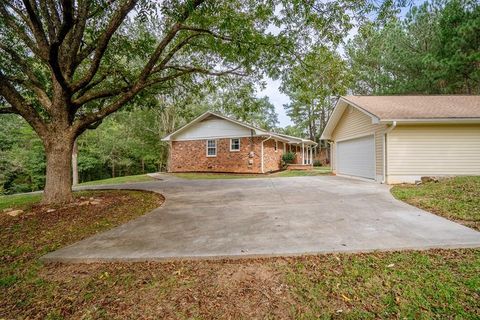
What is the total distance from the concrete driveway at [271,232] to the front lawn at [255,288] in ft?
0.62

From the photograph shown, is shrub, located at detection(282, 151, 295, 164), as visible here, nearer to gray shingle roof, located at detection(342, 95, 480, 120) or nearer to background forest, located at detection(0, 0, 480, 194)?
background forest, located at detection(0, 0, 480, 194)

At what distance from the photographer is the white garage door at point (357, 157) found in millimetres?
10211

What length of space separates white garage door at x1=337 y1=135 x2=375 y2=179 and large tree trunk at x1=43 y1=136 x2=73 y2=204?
35.4 feet

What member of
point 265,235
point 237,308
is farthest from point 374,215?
point 237,308

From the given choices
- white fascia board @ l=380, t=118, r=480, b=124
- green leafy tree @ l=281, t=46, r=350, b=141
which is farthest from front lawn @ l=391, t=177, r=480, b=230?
green leafy tree @ l=281, t=46, r=350, b=141

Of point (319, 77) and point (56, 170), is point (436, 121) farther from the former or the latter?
point (56, 170)

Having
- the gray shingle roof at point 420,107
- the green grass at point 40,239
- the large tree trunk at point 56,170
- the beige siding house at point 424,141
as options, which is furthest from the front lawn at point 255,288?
the gray shingle roof at point 420,107

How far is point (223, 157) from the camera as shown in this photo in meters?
17.0

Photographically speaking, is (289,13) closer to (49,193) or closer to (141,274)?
(141,274)

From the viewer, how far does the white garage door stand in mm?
10211

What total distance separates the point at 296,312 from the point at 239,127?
1476cm

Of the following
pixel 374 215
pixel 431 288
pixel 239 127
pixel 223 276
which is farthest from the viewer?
pixel 239 127

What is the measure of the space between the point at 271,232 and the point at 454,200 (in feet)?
15.5

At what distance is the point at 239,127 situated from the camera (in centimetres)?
1639
